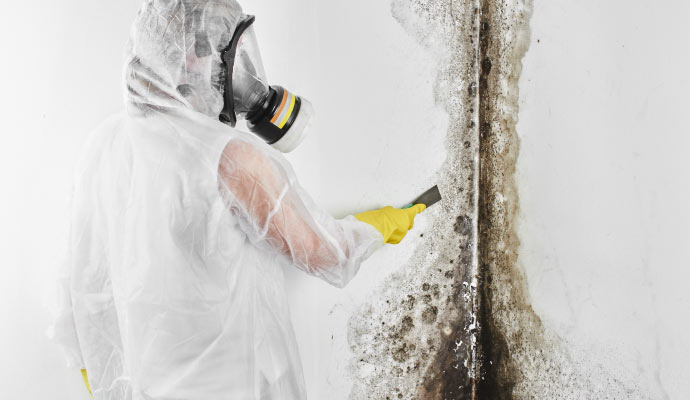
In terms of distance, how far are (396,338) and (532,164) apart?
2.09ft

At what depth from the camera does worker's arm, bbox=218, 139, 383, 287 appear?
803 millimetres

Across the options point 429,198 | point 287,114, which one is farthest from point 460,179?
point 287,114

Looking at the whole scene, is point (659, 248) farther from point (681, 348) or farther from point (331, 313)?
point (331, 313)

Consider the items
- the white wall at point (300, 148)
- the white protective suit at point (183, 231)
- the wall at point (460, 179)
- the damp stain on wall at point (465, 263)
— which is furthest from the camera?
the damp stain on wall at point (465, 263)

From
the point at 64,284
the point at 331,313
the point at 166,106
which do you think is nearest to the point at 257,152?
the point at 166,106

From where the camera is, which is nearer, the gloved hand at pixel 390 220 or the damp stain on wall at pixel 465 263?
the gloved hand at pixel 390 220

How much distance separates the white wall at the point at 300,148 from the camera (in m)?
1.04

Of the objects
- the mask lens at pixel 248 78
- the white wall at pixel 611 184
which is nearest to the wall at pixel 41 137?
the mask lens at pixel 248 78

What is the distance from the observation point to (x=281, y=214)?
84 centimetres

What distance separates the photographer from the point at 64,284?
987 millimetres

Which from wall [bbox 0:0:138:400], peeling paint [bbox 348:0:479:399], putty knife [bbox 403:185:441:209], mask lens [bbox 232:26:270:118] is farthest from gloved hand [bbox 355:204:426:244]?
wall [bbox 0:0:138:400]

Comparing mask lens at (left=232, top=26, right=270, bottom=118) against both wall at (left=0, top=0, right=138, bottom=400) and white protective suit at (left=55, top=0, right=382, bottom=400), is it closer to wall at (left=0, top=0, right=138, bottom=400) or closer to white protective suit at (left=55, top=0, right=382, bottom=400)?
white protective suit at (left=55, top=0, right=382, bottom=400)

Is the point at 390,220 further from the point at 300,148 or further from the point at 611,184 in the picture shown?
the point at 611,184

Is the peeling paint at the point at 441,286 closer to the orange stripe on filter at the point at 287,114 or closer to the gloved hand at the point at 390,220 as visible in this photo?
the gloved hand at the point at 390,220
